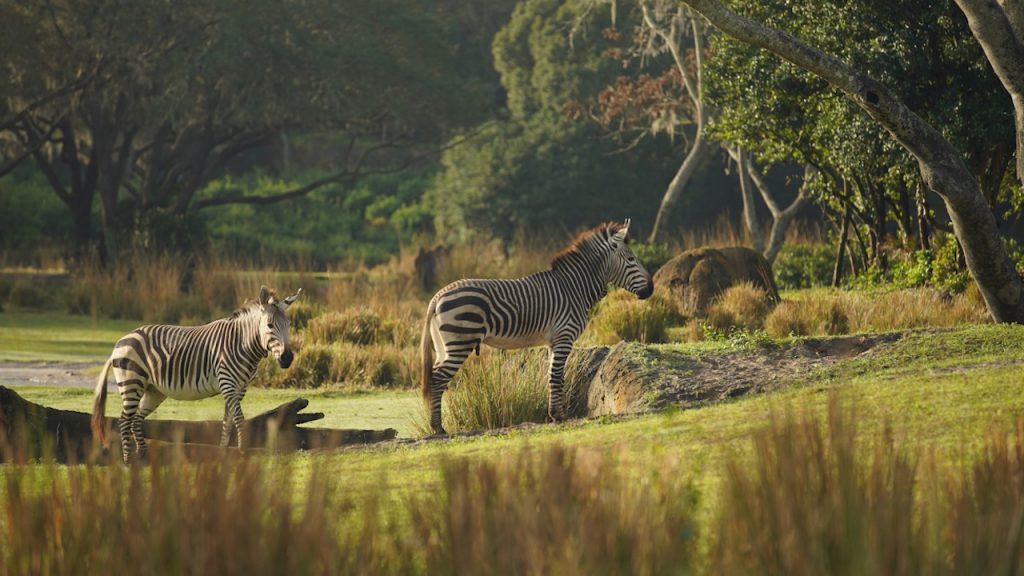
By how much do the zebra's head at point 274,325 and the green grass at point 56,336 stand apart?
332 inches

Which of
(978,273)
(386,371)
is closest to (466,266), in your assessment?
(386,371)

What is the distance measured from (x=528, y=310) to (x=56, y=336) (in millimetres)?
13048

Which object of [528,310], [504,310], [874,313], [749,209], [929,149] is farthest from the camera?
[749,209]

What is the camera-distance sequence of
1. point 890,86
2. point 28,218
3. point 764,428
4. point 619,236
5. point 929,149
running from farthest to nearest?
point 28,218, point 890,86, point 619,236, point 929,149, point 764,428

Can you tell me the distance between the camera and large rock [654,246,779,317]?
2125cm

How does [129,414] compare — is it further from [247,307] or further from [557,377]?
[557,377]

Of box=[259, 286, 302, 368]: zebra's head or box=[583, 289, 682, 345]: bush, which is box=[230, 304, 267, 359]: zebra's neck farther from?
box=[583, 289, 682, 345]: bush

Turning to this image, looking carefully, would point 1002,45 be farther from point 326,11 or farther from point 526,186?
point 526,186

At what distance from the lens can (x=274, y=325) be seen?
446 inches

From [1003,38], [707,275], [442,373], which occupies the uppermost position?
[1003,38]

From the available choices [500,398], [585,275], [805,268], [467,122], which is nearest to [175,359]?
[500,398]

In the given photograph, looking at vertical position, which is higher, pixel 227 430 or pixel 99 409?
pixel 99 409

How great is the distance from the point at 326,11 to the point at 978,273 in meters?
25.6

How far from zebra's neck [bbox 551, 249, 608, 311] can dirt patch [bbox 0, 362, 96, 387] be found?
22.4ft
